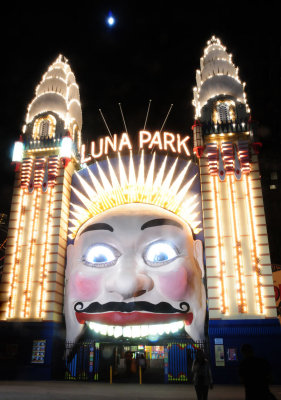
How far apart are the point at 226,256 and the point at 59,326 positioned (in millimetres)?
9862

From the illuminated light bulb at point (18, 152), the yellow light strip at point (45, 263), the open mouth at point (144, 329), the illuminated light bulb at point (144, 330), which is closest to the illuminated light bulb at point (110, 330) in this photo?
the open mouth at point (144, 329)

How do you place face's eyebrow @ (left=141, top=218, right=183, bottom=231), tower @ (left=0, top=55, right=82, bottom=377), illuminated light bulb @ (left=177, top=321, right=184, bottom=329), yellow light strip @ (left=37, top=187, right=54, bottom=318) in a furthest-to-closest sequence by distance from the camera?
yellow light strip @ (left=37, top=187, right=54, bottom=318)
tower @ (left=0, top=55, right=82, bottom=377)
face's eyebrow @ (left=141, top=218, right=183, bottom=231)
illuminated light bulb @ (left=177, top=321, right=184, bottom=329)

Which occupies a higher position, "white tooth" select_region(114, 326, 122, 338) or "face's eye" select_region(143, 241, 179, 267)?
"face's eye" select_region(143, 241, 179, 267)

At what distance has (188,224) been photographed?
2100cm

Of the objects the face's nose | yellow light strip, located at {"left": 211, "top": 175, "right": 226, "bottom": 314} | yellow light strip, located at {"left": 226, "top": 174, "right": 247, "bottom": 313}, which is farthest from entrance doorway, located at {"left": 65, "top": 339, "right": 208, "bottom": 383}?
the face's nose

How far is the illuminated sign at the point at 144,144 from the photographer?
77.0 feet

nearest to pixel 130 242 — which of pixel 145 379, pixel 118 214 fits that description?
pixel 118 214

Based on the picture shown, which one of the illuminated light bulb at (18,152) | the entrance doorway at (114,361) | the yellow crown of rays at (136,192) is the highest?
the illuminated light bulb at (18,152)

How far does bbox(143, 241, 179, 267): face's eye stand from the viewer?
62.1ft

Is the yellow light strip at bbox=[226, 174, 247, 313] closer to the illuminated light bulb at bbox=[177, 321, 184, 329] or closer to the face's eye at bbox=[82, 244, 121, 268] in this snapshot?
the illuminated light bulb at bbox=[177, 321, 184, 329]

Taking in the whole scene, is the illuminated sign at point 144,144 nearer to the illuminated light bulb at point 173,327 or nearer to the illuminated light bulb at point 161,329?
the illuminated light bulb at point 173,327

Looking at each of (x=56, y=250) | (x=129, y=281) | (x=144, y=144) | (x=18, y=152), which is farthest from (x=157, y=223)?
(x=18, y=152)

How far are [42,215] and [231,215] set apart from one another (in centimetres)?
1113

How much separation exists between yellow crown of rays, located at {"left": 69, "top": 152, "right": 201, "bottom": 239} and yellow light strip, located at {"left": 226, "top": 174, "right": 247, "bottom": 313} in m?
1.99
